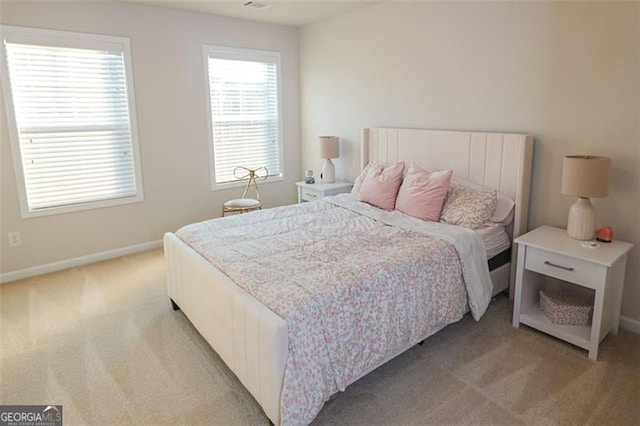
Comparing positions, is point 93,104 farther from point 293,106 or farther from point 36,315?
point 293,106

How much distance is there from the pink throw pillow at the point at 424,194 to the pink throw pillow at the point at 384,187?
0.13 meters

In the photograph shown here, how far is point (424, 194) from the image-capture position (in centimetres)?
307

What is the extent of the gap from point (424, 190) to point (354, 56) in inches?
80.3

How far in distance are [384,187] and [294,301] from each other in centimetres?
180

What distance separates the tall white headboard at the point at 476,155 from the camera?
2957mm

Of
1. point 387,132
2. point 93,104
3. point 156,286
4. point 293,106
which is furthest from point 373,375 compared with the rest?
point 293,106

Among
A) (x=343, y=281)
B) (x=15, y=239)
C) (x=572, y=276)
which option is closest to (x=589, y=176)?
(x=572, y=276)

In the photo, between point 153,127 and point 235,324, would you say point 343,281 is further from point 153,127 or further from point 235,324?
point 153,127

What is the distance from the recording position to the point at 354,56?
14.3 feet

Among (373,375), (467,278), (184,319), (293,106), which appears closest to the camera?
(373,375)

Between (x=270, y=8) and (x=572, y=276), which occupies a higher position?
(x=270, y=8)

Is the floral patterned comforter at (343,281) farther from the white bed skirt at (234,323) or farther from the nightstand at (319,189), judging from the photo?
the nightstand at (319,189)

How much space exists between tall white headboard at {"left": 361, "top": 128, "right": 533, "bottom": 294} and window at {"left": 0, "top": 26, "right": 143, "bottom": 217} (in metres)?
2.68

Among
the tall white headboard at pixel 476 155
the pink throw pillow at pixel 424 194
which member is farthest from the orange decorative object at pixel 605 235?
the pink throw pillow at pixel 424 194
